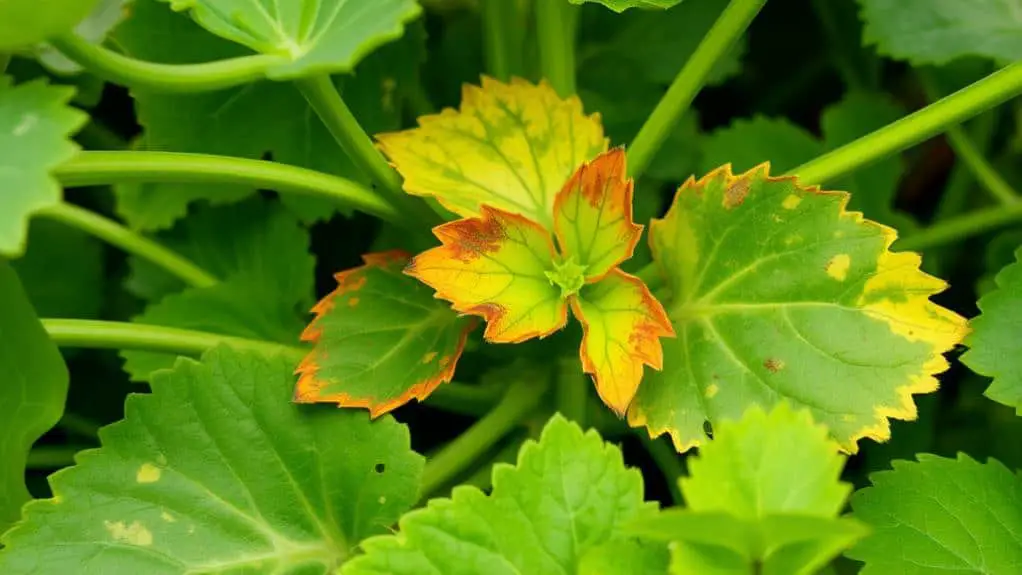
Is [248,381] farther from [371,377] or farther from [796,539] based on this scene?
[796,539]

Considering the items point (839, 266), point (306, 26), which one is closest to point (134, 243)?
point (306, 26)

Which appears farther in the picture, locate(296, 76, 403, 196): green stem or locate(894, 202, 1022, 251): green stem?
locate(894, 202, 1022, 251): green stem

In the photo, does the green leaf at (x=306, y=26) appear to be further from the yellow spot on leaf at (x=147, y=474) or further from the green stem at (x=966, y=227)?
the green stem at (x=966, y=227)

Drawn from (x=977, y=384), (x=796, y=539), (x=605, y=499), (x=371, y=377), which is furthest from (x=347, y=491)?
(x=977, y=384)

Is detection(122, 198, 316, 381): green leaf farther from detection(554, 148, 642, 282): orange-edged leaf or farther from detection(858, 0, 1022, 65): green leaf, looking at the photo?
detection(858, 0, 1022, 65): green leaf

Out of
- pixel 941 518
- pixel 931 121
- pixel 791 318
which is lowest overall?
pixel 941 518

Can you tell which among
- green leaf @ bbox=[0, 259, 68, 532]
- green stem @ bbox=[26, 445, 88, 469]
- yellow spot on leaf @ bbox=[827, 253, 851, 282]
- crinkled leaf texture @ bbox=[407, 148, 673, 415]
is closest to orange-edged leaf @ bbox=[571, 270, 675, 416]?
crinkled leaf texture @ bbox=[407, 148, 673, 415]

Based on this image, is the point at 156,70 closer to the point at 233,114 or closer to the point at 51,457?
Answer: the point at 233,114
